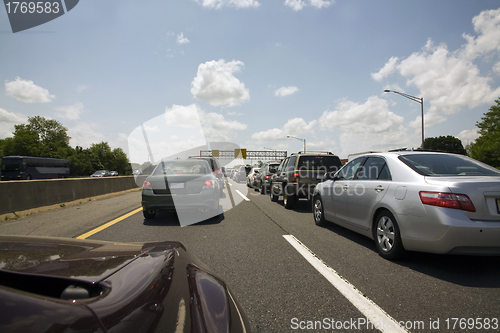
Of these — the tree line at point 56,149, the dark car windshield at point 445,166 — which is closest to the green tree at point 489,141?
the dark car windshield at point 445,166

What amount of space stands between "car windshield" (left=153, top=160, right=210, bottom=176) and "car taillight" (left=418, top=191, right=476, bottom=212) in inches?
218

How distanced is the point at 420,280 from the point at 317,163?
686 cm

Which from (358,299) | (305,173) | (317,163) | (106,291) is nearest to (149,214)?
(305,173)

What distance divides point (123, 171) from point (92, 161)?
1848 centimetres

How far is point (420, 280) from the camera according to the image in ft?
11.9

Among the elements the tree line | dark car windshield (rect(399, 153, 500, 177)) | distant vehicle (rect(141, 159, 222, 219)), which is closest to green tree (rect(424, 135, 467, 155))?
the tree line

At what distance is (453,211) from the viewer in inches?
143

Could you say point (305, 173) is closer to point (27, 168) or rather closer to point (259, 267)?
point (259, 267)

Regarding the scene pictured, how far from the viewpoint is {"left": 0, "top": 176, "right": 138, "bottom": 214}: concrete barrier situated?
8.84 meters

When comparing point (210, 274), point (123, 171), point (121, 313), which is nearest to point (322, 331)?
point (210, 274)

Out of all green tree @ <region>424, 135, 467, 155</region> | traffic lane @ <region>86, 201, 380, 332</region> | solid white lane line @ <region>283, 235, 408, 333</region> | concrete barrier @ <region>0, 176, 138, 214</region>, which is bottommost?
solid white lane line @ <region>283, 235, 408, 333</region>

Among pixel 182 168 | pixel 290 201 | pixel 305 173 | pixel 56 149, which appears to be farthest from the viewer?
pixel 56 149

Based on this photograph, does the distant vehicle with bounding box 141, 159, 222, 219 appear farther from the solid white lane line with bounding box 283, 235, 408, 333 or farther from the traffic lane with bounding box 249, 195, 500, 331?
the solid white lane line with bounding box 283, 235, 408, 333

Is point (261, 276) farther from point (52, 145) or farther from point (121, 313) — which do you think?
point (52, 145)
